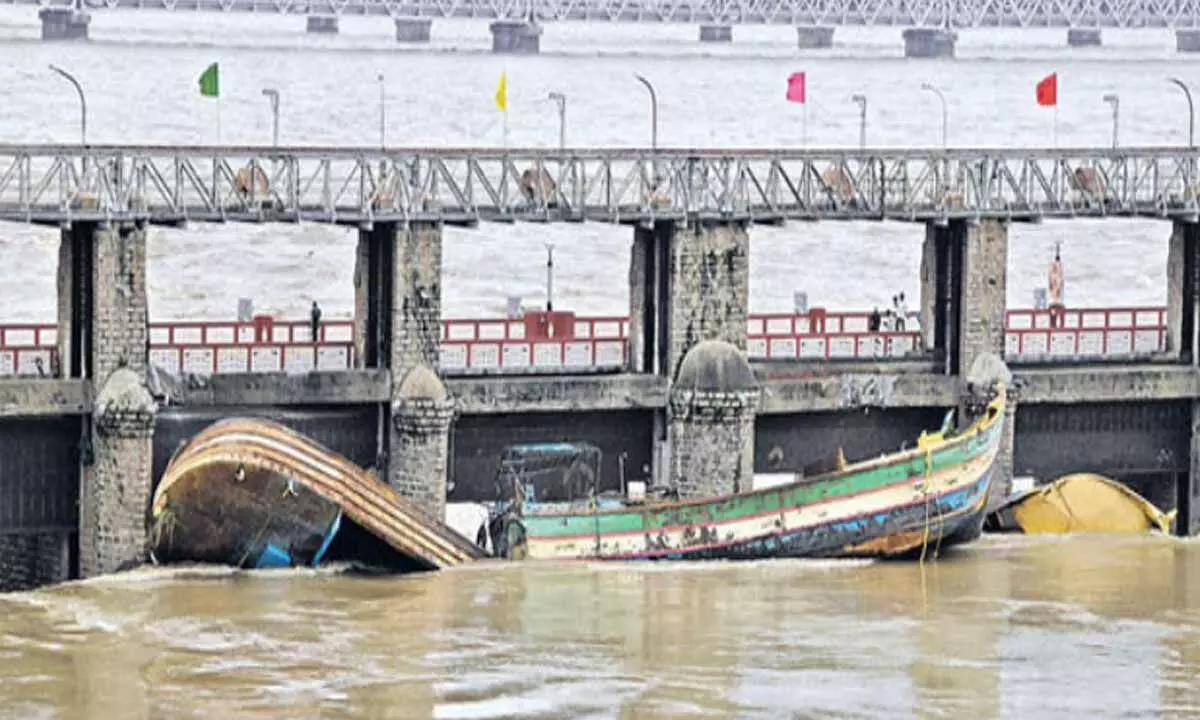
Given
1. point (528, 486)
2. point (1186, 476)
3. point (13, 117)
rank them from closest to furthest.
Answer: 1. point (528, 486)
2. point (1186, 476)
3. point (13, 117)

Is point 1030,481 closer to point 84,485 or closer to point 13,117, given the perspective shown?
point 84,485

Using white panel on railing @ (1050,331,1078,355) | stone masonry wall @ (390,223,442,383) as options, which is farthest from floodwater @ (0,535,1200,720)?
white panel on railing @ (1050,331,1078,355)

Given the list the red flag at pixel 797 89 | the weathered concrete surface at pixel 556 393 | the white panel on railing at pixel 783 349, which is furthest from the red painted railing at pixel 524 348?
the red flag at pixel 797 89

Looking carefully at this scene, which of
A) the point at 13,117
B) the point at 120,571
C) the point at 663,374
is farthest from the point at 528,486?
the point at 13,117

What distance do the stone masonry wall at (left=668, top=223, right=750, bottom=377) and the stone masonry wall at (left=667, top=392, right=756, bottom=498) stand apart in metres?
0.91

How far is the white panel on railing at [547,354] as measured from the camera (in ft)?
229

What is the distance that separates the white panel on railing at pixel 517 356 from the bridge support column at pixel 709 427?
13.8 feet

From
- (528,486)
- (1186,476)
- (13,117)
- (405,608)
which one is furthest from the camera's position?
(13,117)

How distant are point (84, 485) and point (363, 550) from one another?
5.08 m

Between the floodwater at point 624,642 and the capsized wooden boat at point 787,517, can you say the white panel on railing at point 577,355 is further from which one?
the floodwater at point 624,642

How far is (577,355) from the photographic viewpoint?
74250 millimetres

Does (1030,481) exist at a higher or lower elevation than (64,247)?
lower

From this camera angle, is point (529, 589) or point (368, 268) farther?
point (368, 268)

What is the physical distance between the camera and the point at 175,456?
63000mm
